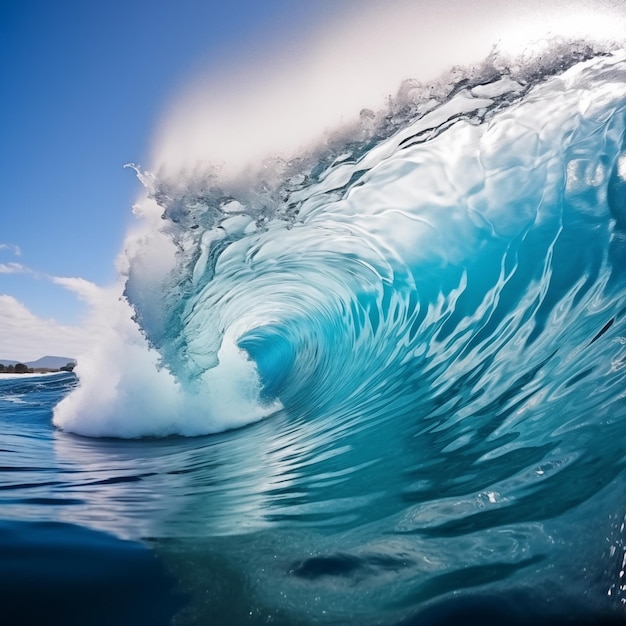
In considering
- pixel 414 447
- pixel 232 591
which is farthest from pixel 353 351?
pixel 232 591

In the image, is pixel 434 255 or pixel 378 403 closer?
pixel 378 403

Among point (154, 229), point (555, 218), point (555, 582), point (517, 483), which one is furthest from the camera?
point (154, 229)

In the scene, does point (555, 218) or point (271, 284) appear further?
point (271, 284)

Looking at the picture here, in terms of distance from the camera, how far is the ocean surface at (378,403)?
1.40m

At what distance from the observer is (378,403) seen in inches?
198

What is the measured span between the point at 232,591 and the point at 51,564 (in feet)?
2.04

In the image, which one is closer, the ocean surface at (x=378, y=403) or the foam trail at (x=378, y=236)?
the ocean surface at (x=378, y=403)

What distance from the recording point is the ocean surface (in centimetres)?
140

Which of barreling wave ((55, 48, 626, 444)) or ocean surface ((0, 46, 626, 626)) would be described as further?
barreling wave ((55, 48, 626, 444))

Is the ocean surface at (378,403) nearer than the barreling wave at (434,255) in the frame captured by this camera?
Yes

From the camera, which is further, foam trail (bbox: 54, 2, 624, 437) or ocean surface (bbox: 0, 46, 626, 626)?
foam trail (bbox: 54, 2, 624, 437)

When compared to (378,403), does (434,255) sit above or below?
above

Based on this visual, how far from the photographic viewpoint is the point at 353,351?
8.73 m

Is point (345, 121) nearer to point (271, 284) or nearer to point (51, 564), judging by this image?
point (51, 564)
